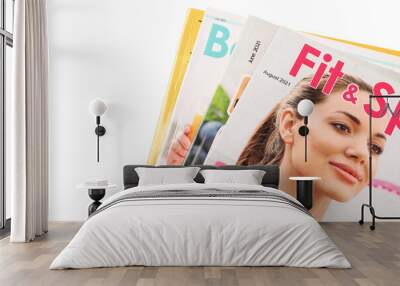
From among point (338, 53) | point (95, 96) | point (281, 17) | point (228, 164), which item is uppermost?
point (281, 17)

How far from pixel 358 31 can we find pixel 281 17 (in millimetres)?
1005

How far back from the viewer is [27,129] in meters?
5.68

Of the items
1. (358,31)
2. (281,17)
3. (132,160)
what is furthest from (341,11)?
(132,160)

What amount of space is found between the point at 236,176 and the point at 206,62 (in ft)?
5.19

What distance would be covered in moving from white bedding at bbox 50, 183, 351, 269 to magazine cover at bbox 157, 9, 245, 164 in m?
2.75

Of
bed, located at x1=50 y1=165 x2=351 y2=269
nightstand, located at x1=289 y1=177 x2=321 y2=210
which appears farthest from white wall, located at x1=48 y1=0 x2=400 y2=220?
bed, located at x1=50 y1=165 x2=351 y2=269

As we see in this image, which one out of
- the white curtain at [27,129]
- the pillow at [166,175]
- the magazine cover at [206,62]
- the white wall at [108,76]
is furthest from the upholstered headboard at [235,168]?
the white curtain at [27,129]

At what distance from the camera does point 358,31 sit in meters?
7.05

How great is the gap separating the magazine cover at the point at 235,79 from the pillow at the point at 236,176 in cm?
60

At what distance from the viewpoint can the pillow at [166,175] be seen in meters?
6.40

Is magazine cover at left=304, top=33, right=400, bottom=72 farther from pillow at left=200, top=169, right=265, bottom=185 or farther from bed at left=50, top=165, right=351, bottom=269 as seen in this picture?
bed at left=50, top=165, right=351, bottom=269

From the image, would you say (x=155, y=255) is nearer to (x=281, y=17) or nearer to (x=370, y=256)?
(x=370, y=256)

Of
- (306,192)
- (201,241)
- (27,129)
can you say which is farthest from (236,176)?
(27,129)

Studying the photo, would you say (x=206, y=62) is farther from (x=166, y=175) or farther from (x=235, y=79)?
(x=166, y=175)
